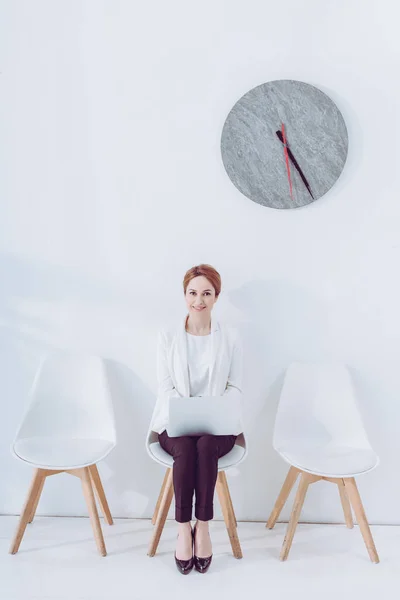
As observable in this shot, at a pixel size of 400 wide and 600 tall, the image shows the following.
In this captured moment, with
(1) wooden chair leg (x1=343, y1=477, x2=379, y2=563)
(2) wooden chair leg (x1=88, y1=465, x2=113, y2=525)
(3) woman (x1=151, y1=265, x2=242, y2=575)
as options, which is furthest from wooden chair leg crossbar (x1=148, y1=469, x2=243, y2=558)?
(1) wooden chair leg (x1=343, y1=477, x2=379, y2=563)

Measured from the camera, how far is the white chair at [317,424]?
8.10ft

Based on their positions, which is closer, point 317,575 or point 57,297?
point 317,575

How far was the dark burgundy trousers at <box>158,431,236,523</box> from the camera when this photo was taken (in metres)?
2.23

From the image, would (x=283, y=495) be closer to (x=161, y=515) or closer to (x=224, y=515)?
(x=224, y=515)

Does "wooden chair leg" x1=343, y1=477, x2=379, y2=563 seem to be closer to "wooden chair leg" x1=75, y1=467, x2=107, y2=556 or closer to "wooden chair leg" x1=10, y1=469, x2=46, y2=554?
"wooden chair leg" x1=75, y1=467, x2=107, y2=556

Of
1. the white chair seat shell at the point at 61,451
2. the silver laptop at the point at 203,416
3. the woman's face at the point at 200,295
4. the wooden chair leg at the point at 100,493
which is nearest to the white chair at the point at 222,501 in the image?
the silver laptop at the point at 203,416

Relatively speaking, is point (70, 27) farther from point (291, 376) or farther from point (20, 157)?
point (291, 376)

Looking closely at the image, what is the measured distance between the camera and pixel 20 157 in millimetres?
2721

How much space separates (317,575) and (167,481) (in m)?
0.71

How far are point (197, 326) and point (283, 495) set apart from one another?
87 cm

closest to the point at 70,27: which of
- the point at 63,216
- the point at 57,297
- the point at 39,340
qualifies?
the point at 63,216

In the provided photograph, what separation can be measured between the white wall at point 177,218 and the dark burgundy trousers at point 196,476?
57 centimetres

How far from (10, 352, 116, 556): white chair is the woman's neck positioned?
47 centimetres

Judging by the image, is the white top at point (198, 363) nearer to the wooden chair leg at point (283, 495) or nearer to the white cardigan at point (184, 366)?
the white cardigan at point (184, 366)
